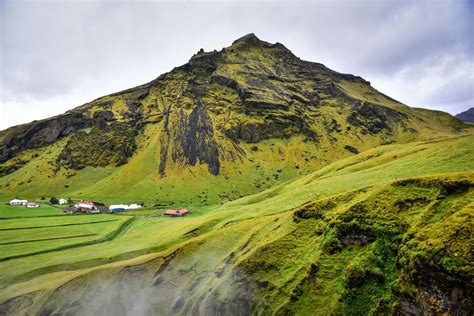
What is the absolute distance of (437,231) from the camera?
21844 millimetres

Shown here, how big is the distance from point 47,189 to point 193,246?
182024mm

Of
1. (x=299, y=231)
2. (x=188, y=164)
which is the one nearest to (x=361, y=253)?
(x=299, y=231)

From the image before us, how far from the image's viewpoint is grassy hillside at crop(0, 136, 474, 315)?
21.4m

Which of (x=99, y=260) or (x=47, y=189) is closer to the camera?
(x=99, y=260)

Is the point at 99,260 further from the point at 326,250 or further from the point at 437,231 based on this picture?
the point at 437,231

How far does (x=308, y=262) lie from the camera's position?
95.9ft

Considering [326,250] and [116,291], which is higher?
[326,250]

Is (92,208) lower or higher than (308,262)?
lower

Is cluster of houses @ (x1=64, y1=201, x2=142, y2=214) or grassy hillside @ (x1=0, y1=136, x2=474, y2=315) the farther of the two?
cluster of houses @ (x1=64, y1=201, x2=142, y2=214)

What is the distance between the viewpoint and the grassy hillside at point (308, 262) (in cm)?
2144

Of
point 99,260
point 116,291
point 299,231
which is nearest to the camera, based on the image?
point 299,231

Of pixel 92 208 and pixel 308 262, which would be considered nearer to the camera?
pixel 308 262

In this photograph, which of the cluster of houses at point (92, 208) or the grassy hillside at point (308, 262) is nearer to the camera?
the grassy hillside at point (308, 262)

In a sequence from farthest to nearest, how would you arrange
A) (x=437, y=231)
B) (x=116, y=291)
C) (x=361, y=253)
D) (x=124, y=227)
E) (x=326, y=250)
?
(x=124, y=227) → (x=116, y=291) → (x=326, y=250) → (x=361, y=253) → (x=437, y=231)
